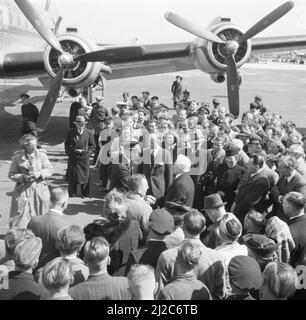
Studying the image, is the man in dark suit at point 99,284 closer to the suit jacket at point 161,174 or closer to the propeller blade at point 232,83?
the suit jacket at point 161,174

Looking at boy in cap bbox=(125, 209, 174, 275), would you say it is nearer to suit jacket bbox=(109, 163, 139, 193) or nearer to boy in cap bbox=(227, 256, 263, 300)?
boy in cap bbox=(227, 256, 263, 300)

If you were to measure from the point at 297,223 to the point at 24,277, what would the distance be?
305 centimetres

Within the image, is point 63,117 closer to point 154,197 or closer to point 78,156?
point 78,156

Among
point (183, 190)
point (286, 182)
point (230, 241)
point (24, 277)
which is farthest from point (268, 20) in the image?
point (24, 277)

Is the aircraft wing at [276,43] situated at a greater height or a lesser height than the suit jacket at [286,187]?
greater

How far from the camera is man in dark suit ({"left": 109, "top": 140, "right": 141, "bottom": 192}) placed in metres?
7.69

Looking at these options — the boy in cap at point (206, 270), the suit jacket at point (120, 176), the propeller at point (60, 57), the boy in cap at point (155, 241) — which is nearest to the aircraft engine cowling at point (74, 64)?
the propeller at point (60, 57)

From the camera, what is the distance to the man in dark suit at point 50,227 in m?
4.87

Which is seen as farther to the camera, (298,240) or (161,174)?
(161,174)

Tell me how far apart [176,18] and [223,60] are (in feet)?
6.48

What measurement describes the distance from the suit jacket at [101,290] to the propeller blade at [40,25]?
31.7 ft

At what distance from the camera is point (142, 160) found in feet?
26.0

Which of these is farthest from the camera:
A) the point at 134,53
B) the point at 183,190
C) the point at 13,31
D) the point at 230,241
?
the point at 13,31

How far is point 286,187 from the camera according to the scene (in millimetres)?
6316
